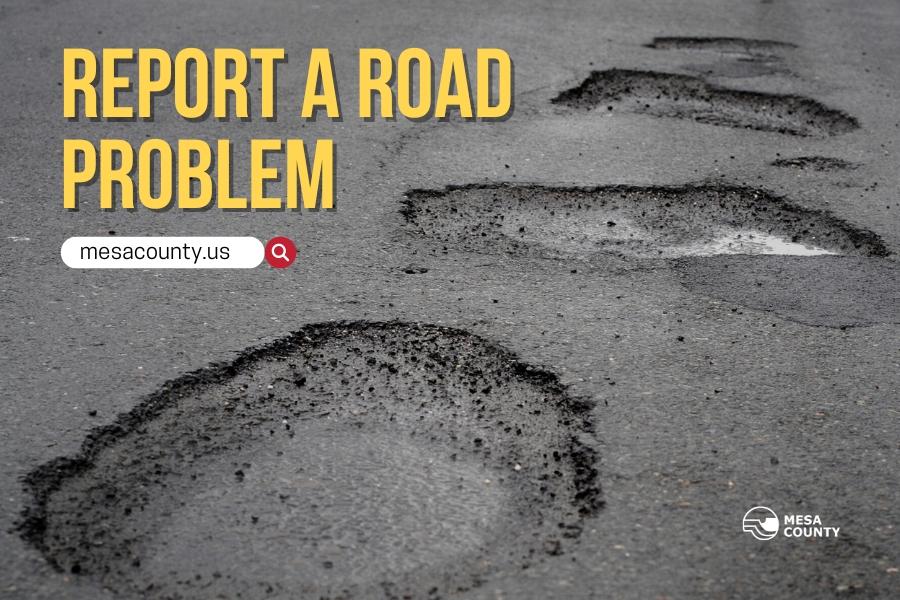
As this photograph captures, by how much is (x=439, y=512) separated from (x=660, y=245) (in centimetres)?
266

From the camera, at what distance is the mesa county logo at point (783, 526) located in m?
3.44

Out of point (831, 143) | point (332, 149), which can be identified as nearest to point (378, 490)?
point (332, 149)

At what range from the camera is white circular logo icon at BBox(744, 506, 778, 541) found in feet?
11.3

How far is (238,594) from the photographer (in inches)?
122

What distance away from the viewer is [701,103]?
8070mm

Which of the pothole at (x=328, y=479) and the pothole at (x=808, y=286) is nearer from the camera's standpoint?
the pothole at (x=328, y=479)

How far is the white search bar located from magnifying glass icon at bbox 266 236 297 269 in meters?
0.05

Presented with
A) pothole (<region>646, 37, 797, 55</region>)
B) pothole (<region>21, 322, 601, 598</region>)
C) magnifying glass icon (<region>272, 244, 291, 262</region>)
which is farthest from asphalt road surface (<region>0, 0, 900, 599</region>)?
pothole (<region>646, 37, 797, 55</region>)

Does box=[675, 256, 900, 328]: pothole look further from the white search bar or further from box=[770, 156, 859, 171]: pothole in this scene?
the white search bar

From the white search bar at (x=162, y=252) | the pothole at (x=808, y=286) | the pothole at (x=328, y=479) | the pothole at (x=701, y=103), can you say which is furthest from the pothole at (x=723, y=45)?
the pothole at (x=328, y=479)

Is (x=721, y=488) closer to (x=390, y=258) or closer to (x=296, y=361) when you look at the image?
(x=296, y=361)

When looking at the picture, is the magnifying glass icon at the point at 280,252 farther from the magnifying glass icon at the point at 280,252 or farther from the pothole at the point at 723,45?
the pothole at the point at 723,45

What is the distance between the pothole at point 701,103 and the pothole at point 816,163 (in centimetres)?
61

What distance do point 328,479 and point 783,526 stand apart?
157 cm
